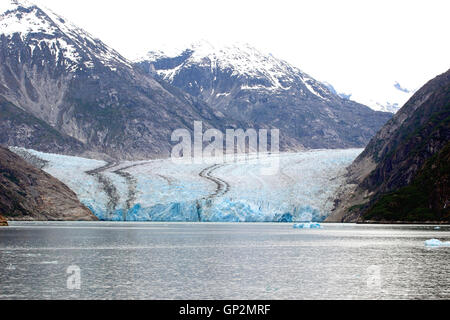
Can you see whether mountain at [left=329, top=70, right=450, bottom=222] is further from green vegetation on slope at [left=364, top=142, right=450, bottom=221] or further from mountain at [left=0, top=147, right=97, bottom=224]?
mountain at [left=0, top=147, right=97, bottom=224]

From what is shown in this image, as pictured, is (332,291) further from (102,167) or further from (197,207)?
(102,167)

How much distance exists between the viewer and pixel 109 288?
30.6 metres

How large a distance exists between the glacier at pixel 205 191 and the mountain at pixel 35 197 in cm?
367

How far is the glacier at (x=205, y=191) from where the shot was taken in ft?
373

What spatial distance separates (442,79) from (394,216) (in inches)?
2192

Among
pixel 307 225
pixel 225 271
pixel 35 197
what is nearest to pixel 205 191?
pixel 307 225

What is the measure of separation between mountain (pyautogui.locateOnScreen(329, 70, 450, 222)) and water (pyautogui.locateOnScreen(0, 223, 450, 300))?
158ft

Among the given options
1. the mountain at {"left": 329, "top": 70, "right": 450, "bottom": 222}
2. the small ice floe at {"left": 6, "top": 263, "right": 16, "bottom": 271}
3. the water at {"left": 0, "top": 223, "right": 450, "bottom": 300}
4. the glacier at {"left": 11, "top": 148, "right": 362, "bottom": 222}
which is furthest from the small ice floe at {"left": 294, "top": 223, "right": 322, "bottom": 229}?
the small ice floe at {"left": 6, "top": 263, "right": 16, "bottom": 271}

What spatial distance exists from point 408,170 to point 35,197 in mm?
69145

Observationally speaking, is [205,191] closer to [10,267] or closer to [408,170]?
[408,170]

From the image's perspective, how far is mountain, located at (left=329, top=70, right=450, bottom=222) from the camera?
333ft

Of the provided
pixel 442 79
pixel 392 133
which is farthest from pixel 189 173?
pixel 442 79

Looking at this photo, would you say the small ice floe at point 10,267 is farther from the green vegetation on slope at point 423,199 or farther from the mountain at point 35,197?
the mountain at point 35,197
